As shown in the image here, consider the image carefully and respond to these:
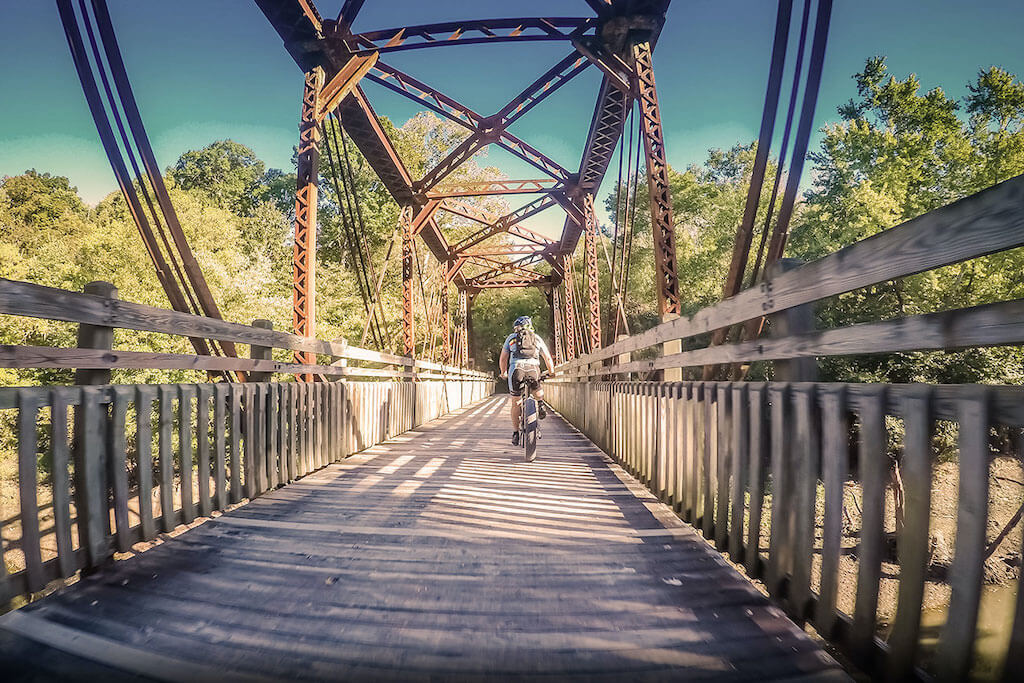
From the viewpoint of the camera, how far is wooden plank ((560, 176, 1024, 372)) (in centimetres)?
102

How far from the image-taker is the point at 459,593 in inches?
69.3

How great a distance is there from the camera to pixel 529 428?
4855 mm

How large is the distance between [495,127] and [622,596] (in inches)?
347

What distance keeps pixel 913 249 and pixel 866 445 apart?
1.56ft

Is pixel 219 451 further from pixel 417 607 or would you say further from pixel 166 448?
pixel 417 607

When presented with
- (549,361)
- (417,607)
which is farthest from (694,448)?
(549,361)

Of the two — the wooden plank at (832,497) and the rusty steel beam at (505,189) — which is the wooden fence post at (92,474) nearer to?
the wooden plank at (832,497)

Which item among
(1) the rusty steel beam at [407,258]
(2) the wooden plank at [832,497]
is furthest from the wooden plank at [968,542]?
(1) the rusty steel beam at [407,258]

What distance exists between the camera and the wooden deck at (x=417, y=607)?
130 centimetres

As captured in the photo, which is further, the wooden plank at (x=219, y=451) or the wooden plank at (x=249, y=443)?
the wooden plank at (x=249, y=443)

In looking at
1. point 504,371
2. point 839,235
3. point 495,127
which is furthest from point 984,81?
point 504,371

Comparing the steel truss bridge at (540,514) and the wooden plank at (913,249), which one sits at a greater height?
the wooden plank at (913,249)

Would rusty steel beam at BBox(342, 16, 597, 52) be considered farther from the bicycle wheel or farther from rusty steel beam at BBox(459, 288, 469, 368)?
rusty steel beam at BBox(459, 288, 469, 368)

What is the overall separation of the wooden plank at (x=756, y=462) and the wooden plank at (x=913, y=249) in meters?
0.33
